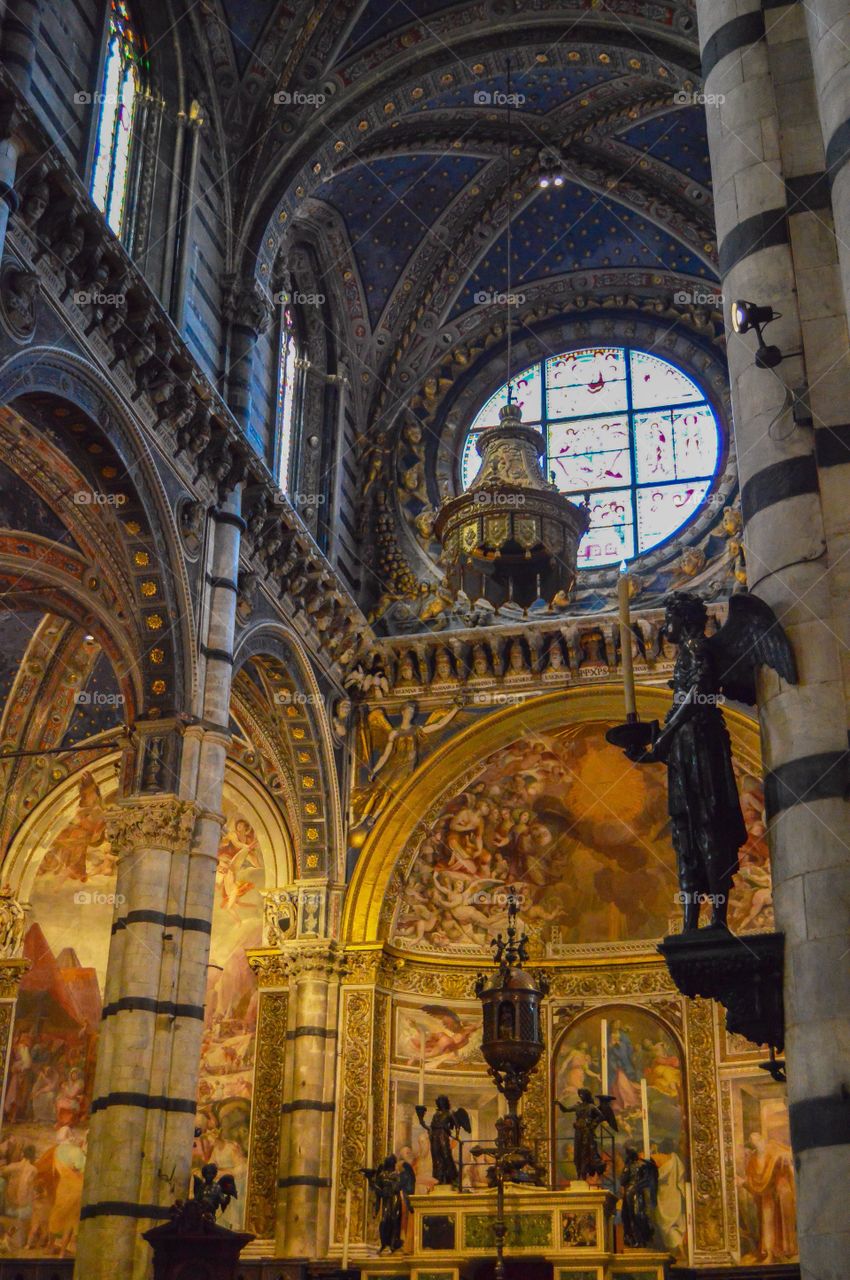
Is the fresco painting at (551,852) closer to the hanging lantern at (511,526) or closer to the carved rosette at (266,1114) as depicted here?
the carved rosette at (266,1114)

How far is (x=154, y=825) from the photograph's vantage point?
13.7 metres

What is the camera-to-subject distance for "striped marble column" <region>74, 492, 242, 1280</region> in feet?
40.6

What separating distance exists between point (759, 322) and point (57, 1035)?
15.8 meters

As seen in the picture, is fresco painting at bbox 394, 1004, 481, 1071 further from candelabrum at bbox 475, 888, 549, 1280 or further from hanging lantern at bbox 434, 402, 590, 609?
hanging lantern at bbox 434, 402, 590, 609

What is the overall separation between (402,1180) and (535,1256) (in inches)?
92.9

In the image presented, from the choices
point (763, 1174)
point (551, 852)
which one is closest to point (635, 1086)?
point (763, 1174)

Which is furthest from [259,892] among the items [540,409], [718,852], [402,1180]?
[718,852]

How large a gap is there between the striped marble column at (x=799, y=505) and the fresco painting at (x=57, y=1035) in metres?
14.5

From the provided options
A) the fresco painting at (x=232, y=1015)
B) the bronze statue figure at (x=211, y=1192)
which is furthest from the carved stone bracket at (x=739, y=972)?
the fresco painting at (x=232, y=1015)

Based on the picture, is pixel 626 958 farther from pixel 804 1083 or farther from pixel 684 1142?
pixel 804 1083

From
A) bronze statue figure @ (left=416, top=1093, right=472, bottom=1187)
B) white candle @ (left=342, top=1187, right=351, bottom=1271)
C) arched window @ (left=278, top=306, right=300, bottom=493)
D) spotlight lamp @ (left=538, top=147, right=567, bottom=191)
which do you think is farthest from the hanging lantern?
white candle @ (left=342, top=1187, right=351, bottom=1271)

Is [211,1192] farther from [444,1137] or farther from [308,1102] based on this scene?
[308,1102]

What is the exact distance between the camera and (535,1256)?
47.3 ft

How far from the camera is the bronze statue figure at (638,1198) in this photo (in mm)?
15812
